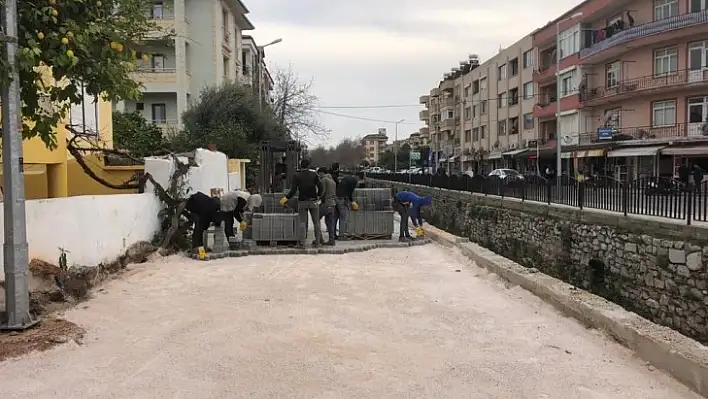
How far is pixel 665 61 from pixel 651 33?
1.80 m

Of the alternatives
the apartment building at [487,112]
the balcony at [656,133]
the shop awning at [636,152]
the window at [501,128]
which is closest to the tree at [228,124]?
the shop awning at [636,152]

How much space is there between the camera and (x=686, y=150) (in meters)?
29.9

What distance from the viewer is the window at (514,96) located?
53550 millimetres

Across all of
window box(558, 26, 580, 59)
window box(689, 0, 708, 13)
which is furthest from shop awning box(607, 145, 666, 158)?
window box(558, 26, 580, 59)

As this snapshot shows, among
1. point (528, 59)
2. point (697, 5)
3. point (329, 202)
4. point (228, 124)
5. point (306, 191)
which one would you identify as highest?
point (528, 59)

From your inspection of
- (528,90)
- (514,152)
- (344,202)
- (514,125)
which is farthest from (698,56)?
(344,202)

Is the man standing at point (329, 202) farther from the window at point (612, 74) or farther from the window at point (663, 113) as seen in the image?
the window at point (612, 74)

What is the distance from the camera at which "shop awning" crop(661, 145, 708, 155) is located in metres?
29.3

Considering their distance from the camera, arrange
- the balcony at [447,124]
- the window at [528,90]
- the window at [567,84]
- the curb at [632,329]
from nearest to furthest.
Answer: the curb at [632,329] < the window at [567,84] < the window at [528,90] < the balcony at [447,124]

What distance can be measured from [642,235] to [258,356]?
24.4ft

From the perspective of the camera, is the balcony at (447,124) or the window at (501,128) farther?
the balcony at (447,124)

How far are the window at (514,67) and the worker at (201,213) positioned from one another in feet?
155

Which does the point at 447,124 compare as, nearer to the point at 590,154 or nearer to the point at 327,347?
the point at 590,154

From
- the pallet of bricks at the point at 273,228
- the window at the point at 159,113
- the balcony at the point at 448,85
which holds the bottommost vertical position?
the pallet of bricks at the point at 273,228
